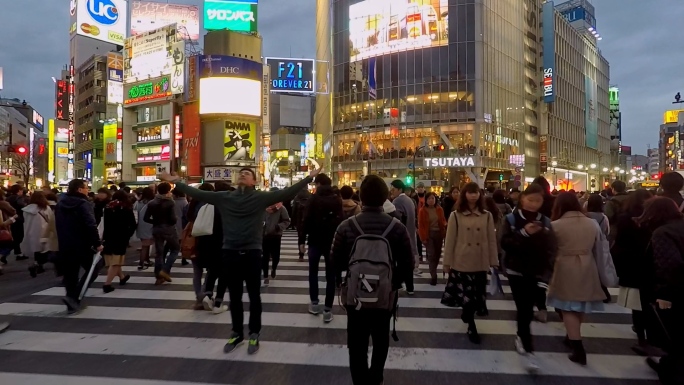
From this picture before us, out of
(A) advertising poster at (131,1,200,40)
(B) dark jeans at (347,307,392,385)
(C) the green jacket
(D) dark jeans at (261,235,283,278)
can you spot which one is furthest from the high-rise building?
(B) dark jeans at (347,307,392,385)

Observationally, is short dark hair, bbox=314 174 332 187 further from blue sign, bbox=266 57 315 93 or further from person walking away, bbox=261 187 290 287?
blue sign, bbox=266 57 315 93

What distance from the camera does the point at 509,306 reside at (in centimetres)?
738

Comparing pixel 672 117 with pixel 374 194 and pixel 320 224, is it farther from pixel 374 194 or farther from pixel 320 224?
pixel 374 194

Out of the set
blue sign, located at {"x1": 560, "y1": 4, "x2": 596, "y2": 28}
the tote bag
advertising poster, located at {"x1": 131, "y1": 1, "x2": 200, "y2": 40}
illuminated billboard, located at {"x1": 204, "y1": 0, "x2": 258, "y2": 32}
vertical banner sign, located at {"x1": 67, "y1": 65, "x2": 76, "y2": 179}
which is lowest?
the tote bag

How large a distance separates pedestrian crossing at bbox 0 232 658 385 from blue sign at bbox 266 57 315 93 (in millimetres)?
44450

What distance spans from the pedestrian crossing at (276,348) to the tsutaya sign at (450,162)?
4394cm

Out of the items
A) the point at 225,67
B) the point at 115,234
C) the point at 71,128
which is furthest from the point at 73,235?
the point at 71,128

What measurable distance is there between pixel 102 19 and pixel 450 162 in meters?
70.9

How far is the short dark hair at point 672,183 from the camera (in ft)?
17.4

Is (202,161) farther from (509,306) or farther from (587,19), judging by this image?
(587,19)

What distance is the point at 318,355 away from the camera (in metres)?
5.08

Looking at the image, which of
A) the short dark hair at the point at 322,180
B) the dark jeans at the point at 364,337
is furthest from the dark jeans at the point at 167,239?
the dark jeans at the point at 364,337

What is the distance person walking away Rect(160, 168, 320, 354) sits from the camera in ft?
16.9

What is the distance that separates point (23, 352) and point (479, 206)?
560 centimetres
